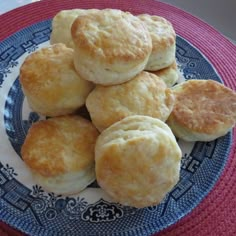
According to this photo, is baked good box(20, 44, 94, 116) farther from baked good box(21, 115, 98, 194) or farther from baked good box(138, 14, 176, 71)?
baked good box(138, 14, 176, 71)

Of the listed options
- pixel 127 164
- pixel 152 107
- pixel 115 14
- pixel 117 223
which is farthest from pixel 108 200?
pixel 115 14

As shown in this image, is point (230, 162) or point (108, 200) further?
point (230, 162)

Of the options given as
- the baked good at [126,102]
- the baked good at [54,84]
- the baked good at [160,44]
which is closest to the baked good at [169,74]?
the baked good at [160,44]

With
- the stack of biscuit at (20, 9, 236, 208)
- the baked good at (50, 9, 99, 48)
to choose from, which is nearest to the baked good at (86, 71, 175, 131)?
the stack of biscuit at (20, 9, 236, 208)

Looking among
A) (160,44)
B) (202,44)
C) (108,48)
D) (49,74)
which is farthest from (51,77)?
(202,44)

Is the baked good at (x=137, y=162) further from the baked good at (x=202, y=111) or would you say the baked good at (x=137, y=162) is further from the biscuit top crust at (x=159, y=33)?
the biscuit top crust at (x=159, y=33)

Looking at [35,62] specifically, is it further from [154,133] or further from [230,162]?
[230,162]
